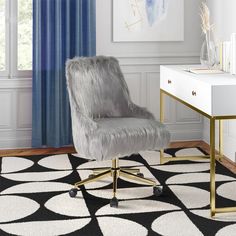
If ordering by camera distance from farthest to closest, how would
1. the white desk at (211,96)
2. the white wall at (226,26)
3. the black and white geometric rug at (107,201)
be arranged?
the white wall at (226,26), the white desk at (211,96), the black and white geometric rug at (107,201)

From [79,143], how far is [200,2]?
2.41m

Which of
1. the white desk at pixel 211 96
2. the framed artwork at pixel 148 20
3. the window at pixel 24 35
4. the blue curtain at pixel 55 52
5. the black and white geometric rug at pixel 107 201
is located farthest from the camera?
the framed artwork at pixel 148 20

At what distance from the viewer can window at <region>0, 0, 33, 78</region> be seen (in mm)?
5168

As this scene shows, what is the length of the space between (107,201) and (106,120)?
62 centimetres

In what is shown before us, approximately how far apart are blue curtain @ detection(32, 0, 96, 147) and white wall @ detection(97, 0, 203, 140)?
191 mm

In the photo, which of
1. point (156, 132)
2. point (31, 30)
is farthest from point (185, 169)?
point (31, 30)

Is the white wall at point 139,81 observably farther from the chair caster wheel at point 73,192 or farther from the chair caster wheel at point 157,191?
the chair caster wheel at point 157,191

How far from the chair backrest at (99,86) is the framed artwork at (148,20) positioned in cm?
115

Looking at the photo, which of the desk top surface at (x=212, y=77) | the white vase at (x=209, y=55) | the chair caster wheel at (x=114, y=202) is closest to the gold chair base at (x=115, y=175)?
the chair caster wheel at (x=114, y=202)

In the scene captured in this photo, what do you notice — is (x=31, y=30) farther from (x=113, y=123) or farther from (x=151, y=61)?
(x=113, y=123)

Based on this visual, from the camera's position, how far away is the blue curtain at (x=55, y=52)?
5070mm

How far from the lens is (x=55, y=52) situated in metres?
5.13

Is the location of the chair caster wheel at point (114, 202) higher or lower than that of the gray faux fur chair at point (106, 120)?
lower

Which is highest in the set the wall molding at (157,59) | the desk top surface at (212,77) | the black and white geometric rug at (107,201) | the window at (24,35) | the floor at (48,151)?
the window at (24,35)
